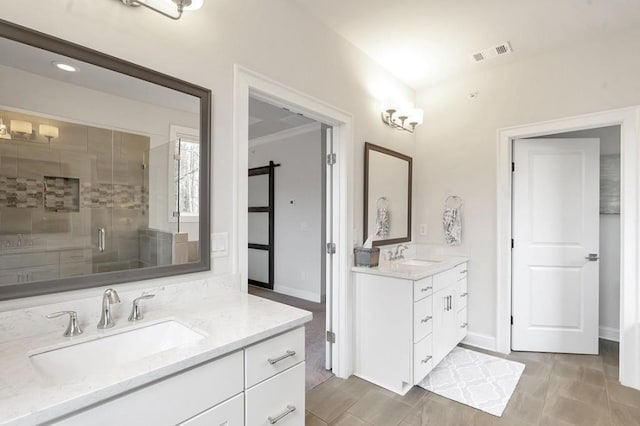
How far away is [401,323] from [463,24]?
2254 mm

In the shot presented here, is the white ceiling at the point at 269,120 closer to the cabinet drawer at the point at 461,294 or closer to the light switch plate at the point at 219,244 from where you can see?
the light switch plate at the point at 219,244

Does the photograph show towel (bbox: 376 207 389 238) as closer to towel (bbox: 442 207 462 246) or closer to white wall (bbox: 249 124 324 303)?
towel (bbox: 442 207 462 246)

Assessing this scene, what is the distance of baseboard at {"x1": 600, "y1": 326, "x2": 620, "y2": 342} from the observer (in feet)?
10.5

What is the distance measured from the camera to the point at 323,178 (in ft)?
14.9

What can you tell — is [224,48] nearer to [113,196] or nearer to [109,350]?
[113,196]

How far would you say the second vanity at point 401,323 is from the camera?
7.35 feet

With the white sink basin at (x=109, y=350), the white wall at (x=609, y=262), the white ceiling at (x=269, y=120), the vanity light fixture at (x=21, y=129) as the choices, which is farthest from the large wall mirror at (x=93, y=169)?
the white wall at (x=609, y=262)

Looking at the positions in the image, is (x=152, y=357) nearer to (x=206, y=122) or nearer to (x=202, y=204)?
(x=202, y=204)

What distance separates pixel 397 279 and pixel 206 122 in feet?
5.43

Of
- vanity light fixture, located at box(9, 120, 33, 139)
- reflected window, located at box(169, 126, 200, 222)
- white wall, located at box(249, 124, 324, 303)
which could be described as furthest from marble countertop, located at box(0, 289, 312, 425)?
white wall, located at box(249, 124, 324, 303)

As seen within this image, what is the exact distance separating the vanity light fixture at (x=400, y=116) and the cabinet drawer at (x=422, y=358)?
1.92m

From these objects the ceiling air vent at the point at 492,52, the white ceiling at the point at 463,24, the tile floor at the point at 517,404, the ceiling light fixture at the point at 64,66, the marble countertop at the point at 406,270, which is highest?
the white ceiling at the point at 463,24

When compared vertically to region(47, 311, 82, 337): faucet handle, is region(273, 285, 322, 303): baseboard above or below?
below

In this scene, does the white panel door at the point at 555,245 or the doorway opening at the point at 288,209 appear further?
the doorway opening at the point at 288,209
